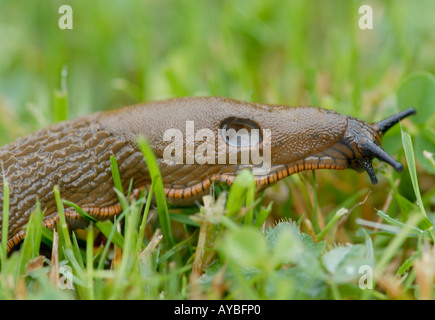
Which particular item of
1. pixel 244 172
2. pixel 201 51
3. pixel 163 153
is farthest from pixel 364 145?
pixel 201 51

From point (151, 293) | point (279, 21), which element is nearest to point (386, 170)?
point (151, 293)

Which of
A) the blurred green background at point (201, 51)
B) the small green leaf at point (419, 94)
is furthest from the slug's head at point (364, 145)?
the blurred green background at point (201, 51)

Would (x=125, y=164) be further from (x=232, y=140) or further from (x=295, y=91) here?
(x=295, y=91)

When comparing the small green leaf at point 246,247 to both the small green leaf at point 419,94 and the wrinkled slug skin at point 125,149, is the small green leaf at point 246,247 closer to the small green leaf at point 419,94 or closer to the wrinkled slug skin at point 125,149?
the wrinkled slug skin at point 125,149

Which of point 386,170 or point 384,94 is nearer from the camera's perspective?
point 386,170

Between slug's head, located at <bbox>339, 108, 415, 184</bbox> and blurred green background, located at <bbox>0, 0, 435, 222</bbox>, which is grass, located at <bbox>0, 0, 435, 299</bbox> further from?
slug's head, located at <bbox>339, 108, 415, 184</bbox>
